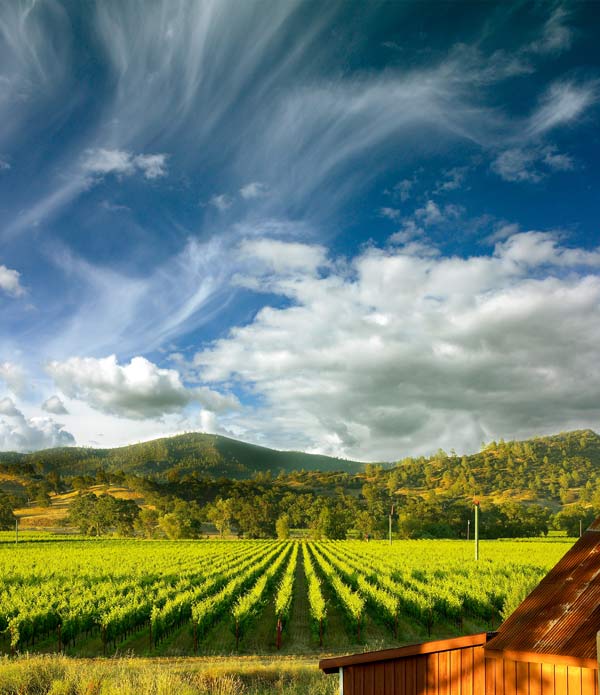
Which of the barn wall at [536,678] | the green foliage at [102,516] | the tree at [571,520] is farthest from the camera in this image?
the green foliage at [102,516]

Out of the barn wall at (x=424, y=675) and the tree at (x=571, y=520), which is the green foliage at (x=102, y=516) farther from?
the barn wall at (x=424, y=675)

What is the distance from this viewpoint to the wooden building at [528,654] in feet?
18.3

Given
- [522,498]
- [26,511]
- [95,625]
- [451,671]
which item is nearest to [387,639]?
[95,625]

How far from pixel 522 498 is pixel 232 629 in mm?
177438

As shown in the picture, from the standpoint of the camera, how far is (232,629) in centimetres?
2344

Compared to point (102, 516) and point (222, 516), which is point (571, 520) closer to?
point (222, 516)

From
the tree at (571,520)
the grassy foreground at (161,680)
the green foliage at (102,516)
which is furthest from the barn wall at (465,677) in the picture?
the green foliage at (102,516)

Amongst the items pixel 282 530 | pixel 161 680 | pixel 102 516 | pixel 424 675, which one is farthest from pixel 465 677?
pixel 102 516

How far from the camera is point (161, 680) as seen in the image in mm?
13141

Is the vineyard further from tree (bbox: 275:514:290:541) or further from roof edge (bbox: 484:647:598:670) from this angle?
tree (bbox: 275:514:290:541)

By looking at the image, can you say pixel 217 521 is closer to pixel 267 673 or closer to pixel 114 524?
pixel 114 524

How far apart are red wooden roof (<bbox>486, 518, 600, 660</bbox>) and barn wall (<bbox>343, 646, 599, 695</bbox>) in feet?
0.91

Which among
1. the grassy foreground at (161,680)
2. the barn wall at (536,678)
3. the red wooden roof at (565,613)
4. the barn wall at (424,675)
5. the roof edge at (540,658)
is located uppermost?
the red wooden roof at (565,613)

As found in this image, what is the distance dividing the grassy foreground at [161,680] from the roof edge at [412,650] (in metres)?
6.24
